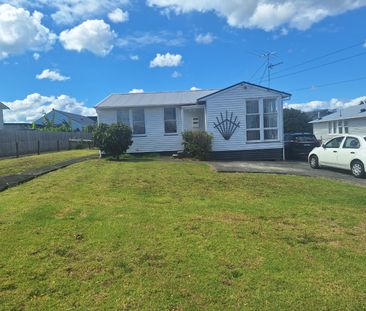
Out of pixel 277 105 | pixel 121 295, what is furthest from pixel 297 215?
pixel 277 105

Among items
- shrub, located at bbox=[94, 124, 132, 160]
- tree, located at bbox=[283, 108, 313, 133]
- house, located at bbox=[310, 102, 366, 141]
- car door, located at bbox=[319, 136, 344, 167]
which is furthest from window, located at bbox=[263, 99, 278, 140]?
tree, located at bbox=[283, 108, 313, 133]

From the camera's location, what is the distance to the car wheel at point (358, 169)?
13.4 m

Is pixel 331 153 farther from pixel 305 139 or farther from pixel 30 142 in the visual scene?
pixel 30 142

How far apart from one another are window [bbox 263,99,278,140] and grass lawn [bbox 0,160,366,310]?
11.6 meters

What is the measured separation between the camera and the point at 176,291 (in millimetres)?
3881

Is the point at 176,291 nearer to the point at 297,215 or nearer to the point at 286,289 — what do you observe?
the point at 286,289

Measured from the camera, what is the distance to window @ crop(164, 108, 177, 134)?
21844 millimetres

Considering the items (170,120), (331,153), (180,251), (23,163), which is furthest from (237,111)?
A: (180,251)

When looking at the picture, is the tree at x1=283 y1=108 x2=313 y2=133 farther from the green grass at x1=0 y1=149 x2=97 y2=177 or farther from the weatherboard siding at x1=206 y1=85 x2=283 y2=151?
the green grass at x1=0 y1=149 x2=97 y2=177

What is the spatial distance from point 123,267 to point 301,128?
2381 inches

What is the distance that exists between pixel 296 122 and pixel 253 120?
1753 inches

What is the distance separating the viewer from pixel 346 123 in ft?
127

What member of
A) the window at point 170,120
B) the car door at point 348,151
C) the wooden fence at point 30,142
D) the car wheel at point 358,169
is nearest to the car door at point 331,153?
the car door at point 348,151

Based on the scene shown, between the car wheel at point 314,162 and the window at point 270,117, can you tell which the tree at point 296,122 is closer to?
the window at point 270,117
